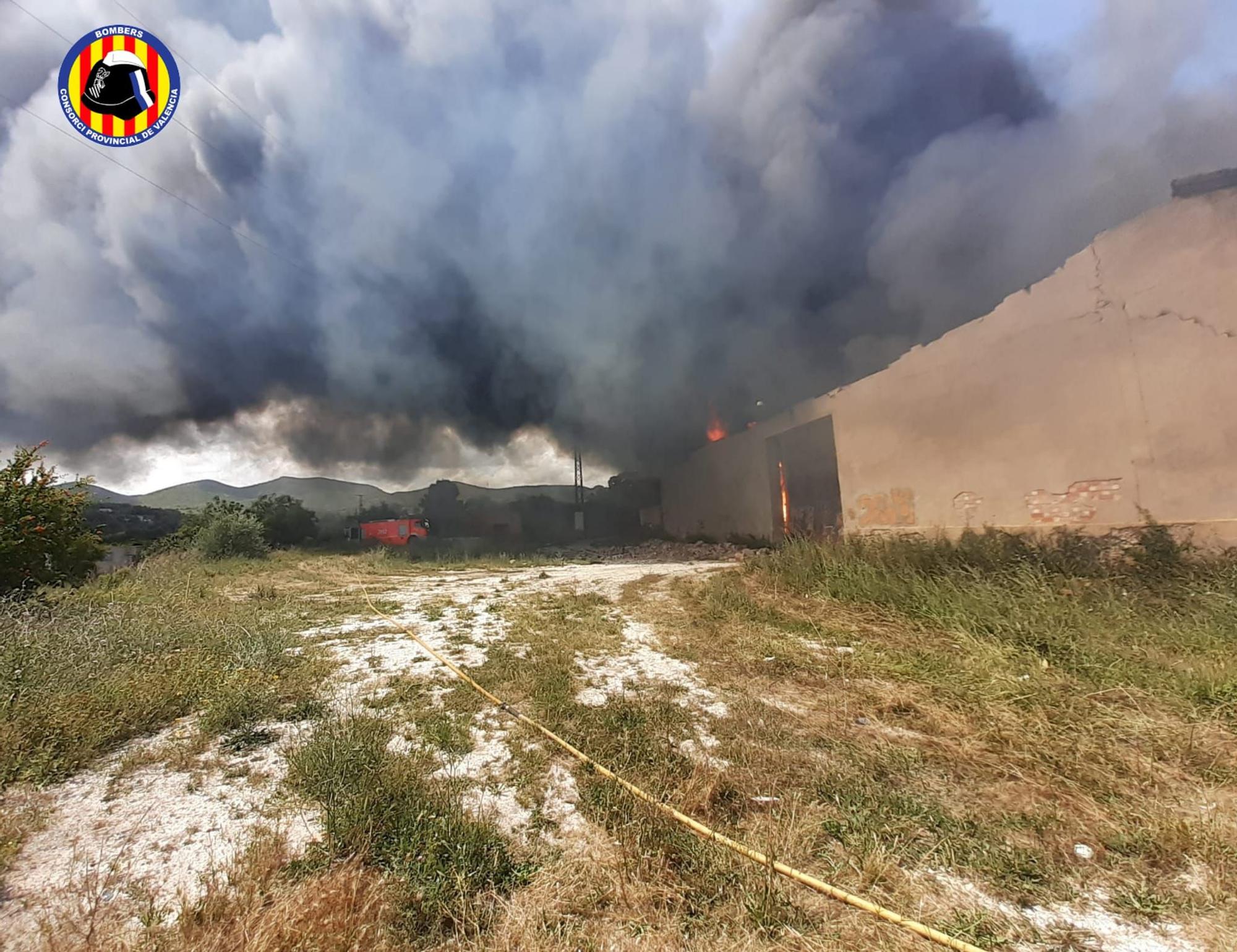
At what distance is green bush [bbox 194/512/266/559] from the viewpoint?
15.8 metres

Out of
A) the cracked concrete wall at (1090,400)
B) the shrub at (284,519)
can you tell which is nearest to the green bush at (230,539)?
the shrub at (284,519)

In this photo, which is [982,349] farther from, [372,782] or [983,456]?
[372,782]

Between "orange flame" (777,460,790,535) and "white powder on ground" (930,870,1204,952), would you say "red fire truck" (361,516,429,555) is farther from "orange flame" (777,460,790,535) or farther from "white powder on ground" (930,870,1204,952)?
"white powder on ground" (930,870,1204,952)

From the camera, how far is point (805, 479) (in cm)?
1780

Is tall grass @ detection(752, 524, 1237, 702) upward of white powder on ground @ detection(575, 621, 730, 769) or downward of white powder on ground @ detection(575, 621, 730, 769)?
upward

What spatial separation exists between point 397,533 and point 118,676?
20959 mm

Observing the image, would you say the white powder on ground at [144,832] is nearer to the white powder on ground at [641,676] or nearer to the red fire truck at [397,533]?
the white powder on ground at [641,676]

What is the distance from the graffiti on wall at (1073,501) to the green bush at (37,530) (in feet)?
41.0

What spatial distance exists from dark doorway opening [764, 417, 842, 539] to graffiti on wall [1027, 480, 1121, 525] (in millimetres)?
9189

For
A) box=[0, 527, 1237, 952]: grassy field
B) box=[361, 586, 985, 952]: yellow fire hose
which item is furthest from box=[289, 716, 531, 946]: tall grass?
box=[361, 586, 985, 952]: yellow fire hose

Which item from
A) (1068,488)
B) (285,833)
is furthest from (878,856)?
(1068,488)

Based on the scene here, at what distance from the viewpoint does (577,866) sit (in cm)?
189

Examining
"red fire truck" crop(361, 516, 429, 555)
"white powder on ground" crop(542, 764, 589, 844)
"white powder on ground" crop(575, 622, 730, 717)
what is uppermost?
"red fire truck" crop(361, 516, 429, 555)

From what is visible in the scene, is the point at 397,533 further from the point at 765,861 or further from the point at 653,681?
the point at 765,861
